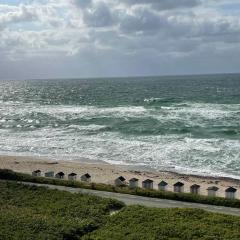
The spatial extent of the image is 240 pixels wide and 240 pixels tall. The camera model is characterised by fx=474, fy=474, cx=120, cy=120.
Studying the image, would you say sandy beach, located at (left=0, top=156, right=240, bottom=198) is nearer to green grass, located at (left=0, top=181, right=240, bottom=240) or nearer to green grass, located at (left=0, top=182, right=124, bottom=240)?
green grass, located at (left=0, top=182, right=124, bottom=240)

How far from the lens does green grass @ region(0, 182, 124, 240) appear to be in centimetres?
2525

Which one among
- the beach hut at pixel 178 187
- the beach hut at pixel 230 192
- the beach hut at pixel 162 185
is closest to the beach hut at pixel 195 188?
the beach hut at pixel 178 187

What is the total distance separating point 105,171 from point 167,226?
23.4 metres

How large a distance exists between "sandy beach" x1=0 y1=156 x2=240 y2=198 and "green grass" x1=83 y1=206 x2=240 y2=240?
12.5 meters

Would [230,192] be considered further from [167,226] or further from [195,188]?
[167,226]

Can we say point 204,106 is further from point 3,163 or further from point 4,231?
point 4,231

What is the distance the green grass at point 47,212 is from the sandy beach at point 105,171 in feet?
38.2

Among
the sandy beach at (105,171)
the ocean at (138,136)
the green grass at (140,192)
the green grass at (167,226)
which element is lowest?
the sandy beach at (105,171)

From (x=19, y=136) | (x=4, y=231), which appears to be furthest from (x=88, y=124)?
(x=4, y=231)

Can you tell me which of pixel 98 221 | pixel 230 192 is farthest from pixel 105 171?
pixel 98 221

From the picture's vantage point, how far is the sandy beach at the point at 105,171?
43.8 meters

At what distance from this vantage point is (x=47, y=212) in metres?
28.7

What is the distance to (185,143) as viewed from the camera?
205 ft

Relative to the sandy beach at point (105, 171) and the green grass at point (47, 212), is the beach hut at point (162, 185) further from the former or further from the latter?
the green grass at point (47, 212)
